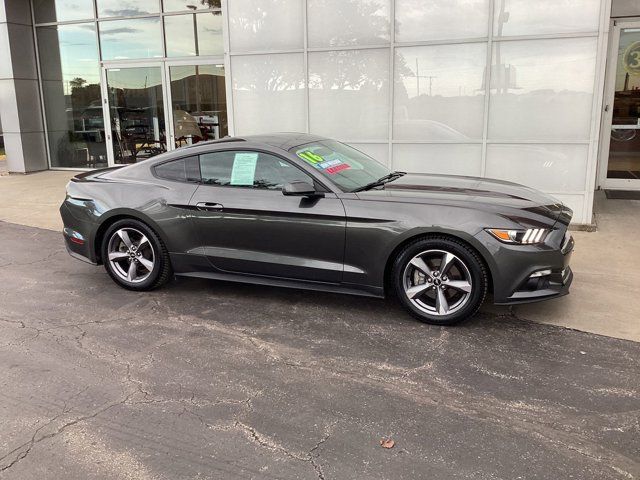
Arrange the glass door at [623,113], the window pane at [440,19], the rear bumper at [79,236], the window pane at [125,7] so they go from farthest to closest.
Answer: the window pane at [125,7]
the glass door at [623,113]
the window pane at [440,19]
the rear bumper at [79,236]

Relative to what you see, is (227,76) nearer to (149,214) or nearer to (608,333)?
(149,214)

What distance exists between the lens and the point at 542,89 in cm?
764

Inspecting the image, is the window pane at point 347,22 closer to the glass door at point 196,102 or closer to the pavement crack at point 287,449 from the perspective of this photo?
the glass door at point 196,102

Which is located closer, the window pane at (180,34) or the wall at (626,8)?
the wall at (626,8)

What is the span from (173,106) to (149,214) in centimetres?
852

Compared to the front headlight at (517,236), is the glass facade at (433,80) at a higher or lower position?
higher

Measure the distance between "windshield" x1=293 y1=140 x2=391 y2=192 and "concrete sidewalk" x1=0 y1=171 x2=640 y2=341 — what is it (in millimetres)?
1597

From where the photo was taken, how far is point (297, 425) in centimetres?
312

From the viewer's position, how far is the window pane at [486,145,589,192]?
25.1ft

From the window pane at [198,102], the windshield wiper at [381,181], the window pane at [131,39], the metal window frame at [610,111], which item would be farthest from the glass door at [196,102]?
the windshield wiper at [381,181]

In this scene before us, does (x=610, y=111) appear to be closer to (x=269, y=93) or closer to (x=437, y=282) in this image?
(x=269, y=93)

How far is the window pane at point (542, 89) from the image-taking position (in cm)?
743

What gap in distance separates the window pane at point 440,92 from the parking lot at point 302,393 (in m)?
4.09

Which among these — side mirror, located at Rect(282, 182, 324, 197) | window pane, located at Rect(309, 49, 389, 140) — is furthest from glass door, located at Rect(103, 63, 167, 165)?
side mirror, located at Rect(282, 182, 324, 197)
